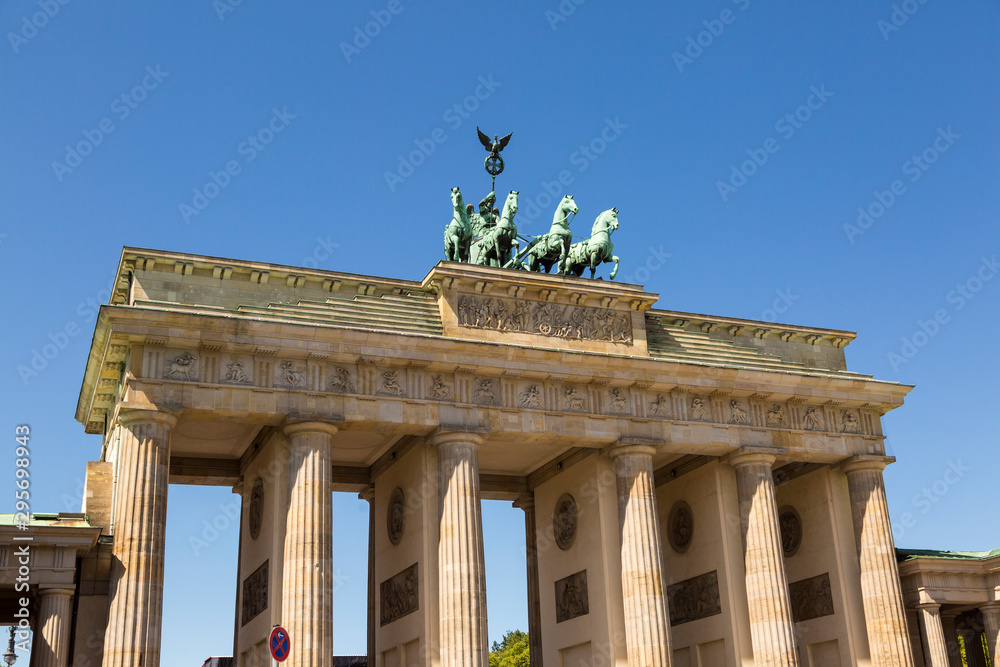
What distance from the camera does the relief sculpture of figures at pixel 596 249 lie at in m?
34.3

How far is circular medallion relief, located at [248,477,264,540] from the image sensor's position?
30.6 m

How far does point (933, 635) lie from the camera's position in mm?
34875

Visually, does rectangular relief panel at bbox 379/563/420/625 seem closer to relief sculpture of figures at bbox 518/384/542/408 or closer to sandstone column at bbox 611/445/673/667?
relief sculpture of figures at bbox 518/384/542/408

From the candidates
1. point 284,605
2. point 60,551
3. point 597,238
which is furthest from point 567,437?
point 60,551

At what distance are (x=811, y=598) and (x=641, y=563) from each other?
27.0ft

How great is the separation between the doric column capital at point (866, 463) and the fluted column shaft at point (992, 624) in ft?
20.9

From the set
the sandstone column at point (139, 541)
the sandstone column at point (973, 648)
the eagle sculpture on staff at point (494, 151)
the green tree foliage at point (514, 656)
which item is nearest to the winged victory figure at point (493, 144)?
the eagle sculpture on staff at point (494, 151)

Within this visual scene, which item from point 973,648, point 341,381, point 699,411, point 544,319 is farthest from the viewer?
point 973,648

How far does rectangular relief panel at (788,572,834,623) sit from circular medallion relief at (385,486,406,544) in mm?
13109

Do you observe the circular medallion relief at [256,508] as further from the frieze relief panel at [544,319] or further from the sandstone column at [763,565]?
the sandstone column at [763,565]

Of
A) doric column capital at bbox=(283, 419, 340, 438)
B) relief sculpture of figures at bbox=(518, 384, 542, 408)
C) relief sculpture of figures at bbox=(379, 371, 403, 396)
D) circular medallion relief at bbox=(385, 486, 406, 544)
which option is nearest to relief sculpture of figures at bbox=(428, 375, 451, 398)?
relief sculpture of figures at bbox=(379, 371, 403, 396)

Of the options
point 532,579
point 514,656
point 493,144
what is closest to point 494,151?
point 493,144

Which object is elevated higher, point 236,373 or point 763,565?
point 236,373

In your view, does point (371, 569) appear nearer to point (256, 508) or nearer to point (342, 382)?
point (256, 508)
